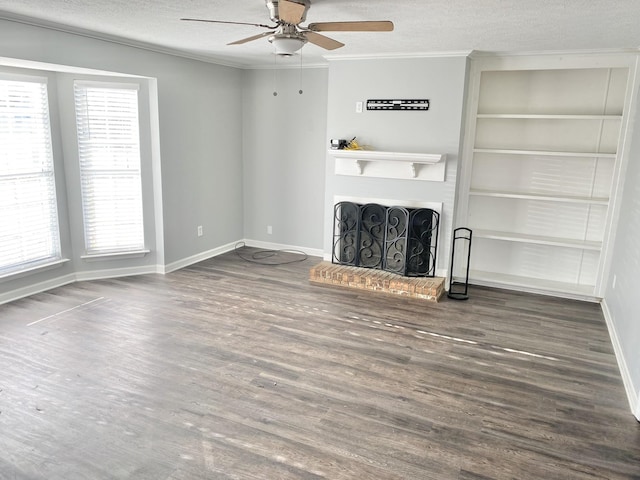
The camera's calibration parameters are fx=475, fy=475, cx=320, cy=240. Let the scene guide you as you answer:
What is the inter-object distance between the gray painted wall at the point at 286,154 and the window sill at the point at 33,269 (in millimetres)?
2464

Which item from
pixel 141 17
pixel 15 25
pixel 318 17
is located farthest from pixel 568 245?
pixel 15 25

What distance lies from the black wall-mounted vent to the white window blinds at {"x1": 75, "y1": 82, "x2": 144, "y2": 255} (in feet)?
7.92

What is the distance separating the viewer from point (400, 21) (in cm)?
323

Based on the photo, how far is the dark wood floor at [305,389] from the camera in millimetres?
2334

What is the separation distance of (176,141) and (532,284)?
4.04 m

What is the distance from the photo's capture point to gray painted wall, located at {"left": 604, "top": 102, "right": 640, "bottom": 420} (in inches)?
122

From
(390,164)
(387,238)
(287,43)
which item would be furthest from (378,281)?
(287,43)

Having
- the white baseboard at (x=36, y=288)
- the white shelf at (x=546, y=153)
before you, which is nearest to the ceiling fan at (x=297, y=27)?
the white shelf at (x=546, y=153)

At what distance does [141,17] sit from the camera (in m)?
3.34

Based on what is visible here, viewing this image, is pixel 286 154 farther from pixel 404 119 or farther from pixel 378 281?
pixel 378 281

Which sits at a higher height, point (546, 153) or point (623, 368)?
point (546, 153)

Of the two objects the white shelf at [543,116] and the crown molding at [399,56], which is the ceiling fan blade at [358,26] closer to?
the crown molding at [399,56]

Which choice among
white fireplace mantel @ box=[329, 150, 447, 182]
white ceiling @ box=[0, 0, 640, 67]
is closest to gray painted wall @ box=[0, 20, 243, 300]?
white ceiling @ box=[0, 0, 640, 67]

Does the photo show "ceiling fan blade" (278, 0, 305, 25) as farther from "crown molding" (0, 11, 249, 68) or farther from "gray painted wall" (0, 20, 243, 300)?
"gray painted wall" (0, 20, 243, 300)
